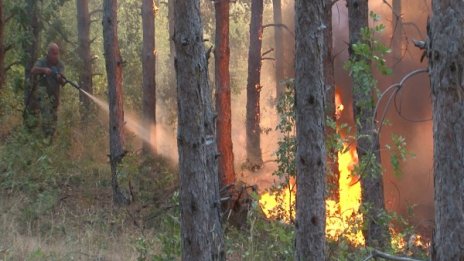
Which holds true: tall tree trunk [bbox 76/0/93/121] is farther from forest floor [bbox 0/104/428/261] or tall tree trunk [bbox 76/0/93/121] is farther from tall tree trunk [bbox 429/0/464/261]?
tall tree trunk [bbox 429/0/464/261]

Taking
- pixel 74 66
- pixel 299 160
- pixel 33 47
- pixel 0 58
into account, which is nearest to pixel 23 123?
pixel 0 58

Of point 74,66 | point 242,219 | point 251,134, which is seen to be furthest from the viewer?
point 251,134

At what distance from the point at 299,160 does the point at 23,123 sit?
381 inches

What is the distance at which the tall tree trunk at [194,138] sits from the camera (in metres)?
6.93

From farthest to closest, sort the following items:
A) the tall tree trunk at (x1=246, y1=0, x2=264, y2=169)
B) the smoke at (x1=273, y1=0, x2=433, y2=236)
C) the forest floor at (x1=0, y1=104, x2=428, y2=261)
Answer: the smoke at (x1=273, y1=0, x2=433, y2=236) → the tall tree trunk at (x1=246, y1=0, x2=264, y2=169) → the forest floor at (x1=0, y1=104, x2=428, y2=261)

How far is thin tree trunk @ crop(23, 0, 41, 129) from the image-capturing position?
48.6 feet

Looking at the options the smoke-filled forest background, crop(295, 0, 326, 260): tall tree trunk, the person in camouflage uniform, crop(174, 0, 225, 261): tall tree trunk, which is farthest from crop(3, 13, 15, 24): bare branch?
crop(295, 0, 326, 260): tall tree trunk

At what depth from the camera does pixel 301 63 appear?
6688 millimetres

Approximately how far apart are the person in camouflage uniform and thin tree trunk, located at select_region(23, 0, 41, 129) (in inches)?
6.9

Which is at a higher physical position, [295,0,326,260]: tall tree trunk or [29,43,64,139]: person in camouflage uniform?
[29,43,64,139]: person in camouflage uniform

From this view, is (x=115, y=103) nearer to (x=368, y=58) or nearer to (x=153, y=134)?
(x=153, y=134)

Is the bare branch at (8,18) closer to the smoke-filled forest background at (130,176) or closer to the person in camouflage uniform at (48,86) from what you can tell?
the smoke-filled forest background at (130,176)

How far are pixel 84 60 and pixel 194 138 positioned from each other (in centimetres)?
1288

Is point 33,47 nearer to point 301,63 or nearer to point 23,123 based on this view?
point 23,123
